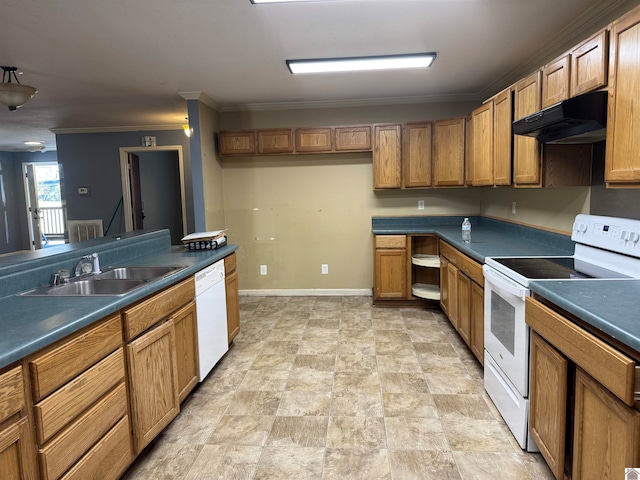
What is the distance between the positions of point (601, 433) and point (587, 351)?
0.27m

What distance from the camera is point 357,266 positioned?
5094 millimetres

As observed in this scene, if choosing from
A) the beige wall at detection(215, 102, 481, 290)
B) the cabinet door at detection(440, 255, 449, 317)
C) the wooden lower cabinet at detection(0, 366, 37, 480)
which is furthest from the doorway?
the wooden lower cabinet at detection(0, 366, 37, 480)

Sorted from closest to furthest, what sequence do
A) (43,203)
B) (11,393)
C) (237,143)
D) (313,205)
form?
(11,393) → (237,143) → (313,205) → (43,203)

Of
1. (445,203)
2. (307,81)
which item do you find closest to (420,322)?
(445,203)

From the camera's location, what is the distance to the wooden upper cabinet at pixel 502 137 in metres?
3.01

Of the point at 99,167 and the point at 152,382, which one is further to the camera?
the point at 99,167

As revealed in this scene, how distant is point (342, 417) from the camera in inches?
93.5

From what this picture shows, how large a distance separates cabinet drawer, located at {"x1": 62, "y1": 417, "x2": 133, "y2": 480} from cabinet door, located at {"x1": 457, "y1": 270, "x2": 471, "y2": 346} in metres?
2.44

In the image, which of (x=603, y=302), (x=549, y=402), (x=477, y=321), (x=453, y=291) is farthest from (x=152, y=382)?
(x=453, y=291)

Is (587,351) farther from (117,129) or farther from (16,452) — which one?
(117,129)

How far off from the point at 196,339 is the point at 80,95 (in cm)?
330

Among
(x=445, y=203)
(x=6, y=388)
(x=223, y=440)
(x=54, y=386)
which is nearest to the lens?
(x=6, y=388)

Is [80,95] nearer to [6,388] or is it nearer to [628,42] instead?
[6,388]

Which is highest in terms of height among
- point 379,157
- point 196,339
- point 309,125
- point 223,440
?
point 309,125
